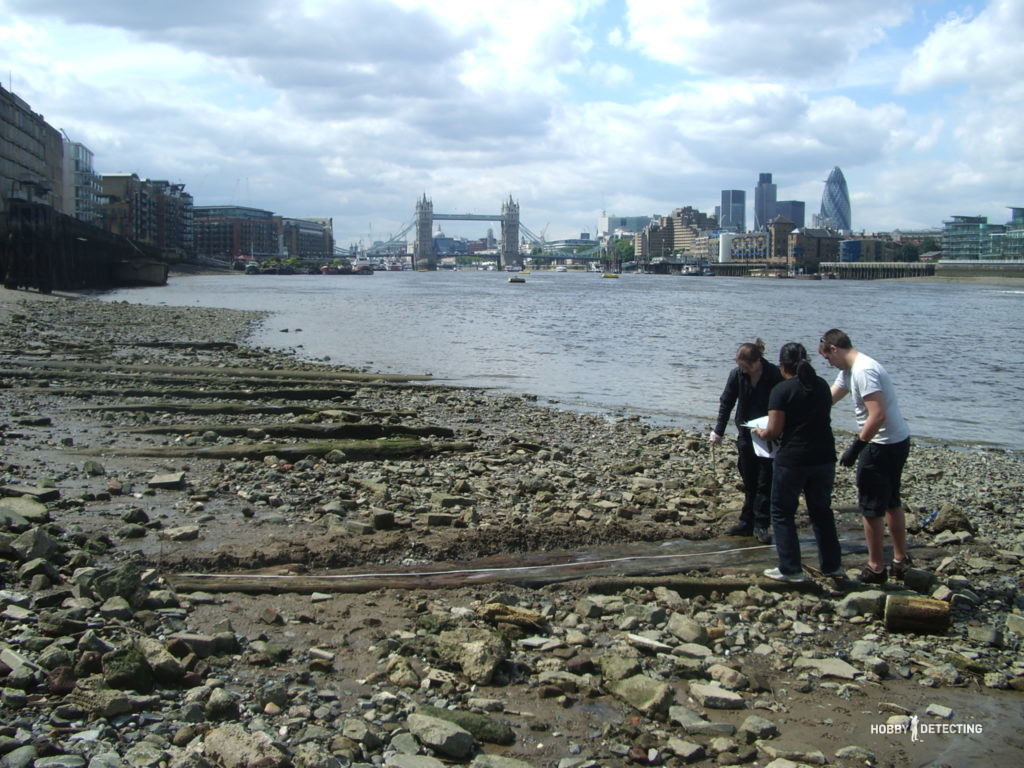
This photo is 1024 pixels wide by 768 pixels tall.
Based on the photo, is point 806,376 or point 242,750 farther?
point 806,376

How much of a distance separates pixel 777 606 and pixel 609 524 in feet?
7.78

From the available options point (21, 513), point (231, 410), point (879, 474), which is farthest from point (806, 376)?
point (231, 410)

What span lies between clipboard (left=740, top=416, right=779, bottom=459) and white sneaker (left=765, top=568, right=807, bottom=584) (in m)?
1.07

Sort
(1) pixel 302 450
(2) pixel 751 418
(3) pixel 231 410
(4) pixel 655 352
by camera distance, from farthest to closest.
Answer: (4) pixel 655 352 → (3) pixel 231 410 → (1) pixel 302 450 → (2) pixel 751 418

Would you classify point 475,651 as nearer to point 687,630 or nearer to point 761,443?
point 687,630

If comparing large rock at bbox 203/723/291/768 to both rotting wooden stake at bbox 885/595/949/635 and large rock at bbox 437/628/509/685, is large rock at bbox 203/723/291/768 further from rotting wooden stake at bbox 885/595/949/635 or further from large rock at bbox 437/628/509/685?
rotting wooden stake at bbox 885/595/949/635

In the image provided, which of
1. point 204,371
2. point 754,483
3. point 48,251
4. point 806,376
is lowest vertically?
point 754,483

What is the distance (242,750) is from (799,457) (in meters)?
5.24

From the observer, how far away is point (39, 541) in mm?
7562

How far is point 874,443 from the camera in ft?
26.2

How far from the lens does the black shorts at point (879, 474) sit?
799 cm

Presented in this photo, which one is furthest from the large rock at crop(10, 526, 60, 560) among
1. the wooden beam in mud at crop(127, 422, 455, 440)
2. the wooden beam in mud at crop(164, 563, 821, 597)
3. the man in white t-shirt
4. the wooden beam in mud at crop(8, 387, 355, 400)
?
the wooden beam in mud at crop(8, 387, 355, 400)

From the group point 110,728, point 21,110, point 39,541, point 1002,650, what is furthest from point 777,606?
point 21,110

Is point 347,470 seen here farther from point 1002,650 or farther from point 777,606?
point 1002,650
